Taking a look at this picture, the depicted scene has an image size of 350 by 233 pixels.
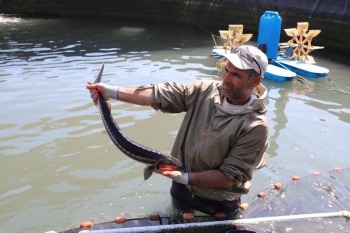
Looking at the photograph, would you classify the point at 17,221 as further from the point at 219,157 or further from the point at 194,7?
the point at 194,7

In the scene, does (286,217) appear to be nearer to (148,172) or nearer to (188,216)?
(188,216)

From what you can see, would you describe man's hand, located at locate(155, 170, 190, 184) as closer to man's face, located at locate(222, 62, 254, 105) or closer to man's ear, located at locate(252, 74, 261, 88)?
man's face, located at locate(222, 62, 254, 105)

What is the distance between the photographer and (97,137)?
610 cm

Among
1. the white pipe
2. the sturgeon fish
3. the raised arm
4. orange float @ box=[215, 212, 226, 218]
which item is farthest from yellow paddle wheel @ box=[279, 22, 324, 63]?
the sturgeon fish

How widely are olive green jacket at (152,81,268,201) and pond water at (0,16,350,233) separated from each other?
3.25 ft

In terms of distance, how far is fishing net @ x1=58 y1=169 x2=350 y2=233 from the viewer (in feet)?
11.2

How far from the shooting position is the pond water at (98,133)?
4508 millimetres

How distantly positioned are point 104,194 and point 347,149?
4.02m

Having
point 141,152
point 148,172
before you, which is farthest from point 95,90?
point 148,172

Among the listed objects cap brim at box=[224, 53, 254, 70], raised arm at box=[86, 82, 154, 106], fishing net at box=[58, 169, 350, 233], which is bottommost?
fishing net at box=[58, 169, 350, 233]

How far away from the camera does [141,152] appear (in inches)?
125

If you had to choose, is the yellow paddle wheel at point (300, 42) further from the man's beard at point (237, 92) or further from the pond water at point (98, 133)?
the man's beard at point (237, 92)

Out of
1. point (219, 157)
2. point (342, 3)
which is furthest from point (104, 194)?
point (342, 3)

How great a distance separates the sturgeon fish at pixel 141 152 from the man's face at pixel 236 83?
72 centimetres
